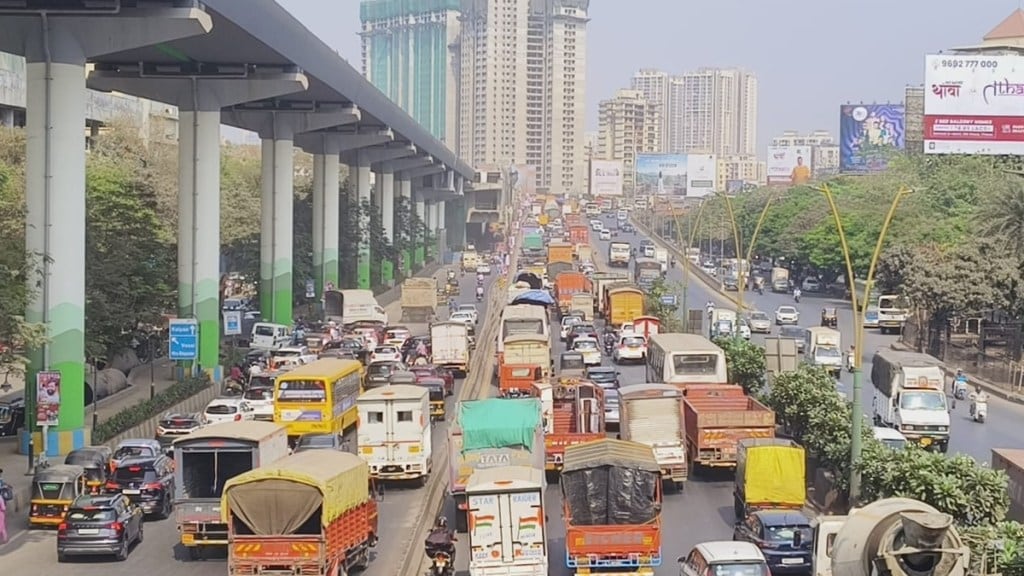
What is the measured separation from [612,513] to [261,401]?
1823 cm

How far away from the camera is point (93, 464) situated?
98.1 ft

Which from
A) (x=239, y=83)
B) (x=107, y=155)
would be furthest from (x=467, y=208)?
(x=239, y=83)

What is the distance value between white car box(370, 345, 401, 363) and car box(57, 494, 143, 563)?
22397 millimetres

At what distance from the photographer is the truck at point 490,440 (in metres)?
26.5

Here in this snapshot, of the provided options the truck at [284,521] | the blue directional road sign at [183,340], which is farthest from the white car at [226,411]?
the truck at [284,521]

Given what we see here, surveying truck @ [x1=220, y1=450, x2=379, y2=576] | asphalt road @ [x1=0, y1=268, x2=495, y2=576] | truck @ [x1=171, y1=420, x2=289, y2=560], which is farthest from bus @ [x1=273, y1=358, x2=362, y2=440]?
truck @ [x1=220, y1=450, x2=379, y2=576]

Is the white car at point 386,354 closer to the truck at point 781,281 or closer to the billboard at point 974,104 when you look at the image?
the billboard at point 974,104

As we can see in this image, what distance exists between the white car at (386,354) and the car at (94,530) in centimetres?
2240

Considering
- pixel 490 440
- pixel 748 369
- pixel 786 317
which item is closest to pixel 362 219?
pixel 786 317

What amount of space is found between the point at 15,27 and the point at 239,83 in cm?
1707

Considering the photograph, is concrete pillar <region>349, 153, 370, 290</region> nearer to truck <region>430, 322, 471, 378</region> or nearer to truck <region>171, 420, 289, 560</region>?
truck <region>430, 322, 471, 378</region>

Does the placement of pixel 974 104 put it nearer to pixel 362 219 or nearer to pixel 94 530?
pixel 362 219

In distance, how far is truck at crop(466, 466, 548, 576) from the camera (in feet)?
70.4

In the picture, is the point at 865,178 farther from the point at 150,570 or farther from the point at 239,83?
the point at 150,570
